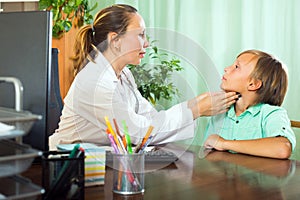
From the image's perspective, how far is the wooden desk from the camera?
3.23 feet

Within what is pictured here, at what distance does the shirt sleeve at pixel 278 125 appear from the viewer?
1521mm

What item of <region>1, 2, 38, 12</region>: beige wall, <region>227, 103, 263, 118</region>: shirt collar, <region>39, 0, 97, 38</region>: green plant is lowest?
<region>227, 103, 263, 118</region>: shirt collar

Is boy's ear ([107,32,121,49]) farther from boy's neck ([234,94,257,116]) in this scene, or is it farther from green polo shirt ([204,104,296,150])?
boy's neck ([234,94,257,116])

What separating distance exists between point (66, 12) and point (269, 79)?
2.21 m

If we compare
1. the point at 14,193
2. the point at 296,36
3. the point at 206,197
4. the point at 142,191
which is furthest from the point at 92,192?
the point at 296,36

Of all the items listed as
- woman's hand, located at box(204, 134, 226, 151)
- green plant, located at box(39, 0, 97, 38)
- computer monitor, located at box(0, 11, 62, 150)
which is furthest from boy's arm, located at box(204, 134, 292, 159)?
green plant, located at box(39, 0, 97, 38)

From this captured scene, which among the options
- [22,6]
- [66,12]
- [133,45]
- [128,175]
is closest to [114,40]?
[133,45]

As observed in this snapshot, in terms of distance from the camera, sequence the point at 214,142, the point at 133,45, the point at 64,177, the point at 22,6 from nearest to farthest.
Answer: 1. the point at 64,177
2. the point at 133,45
3. the point at 214,142
4. the point at 22,6

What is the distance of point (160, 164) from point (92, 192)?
0.30 metres

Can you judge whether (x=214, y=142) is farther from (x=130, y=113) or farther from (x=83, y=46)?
(x=83, y=46)

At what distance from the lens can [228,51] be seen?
277cm

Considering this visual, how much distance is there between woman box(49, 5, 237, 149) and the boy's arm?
11cm

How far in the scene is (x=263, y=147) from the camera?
145 cm

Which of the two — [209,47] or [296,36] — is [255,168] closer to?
[296,36]
